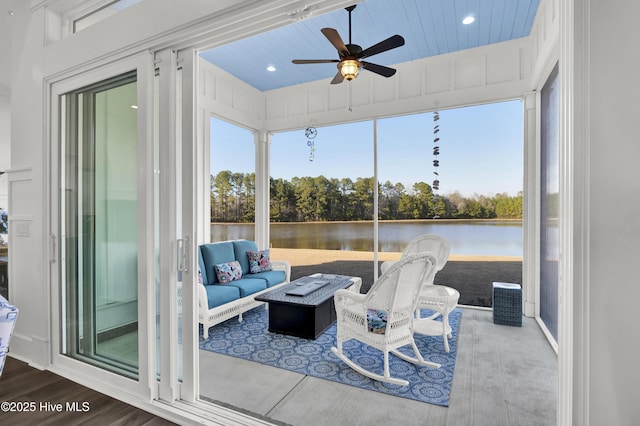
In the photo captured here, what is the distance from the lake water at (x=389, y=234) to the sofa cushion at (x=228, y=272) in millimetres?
1119

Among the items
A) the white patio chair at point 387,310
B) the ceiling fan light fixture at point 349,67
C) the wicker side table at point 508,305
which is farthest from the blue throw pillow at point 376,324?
the ceiling fan light fixture at point 349,67

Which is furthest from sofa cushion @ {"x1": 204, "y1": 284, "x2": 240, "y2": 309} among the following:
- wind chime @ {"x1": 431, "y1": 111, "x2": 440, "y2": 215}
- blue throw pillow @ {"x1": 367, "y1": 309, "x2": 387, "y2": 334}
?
wind chime @ {"x1": 431, "y1": 111, "x2": 440, "y2": 215}

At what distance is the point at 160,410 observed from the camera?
2.05 m

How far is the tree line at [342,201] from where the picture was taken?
479cm

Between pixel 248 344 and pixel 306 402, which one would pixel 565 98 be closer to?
pixel 306 402

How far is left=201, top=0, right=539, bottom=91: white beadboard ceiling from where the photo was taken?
11.7 feet

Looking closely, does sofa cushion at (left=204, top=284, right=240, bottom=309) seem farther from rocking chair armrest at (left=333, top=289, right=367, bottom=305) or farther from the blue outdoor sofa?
rocking chair armrest at (left=333, top=289, right=367, bottom=305)

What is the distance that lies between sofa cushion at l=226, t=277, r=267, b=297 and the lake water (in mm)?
1361

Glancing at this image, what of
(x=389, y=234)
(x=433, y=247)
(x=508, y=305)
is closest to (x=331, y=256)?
(x=389, y=234)

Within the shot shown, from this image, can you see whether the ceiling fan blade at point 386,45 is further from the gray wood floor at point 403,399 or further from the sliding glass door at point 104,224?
the gray wood floor at point 403,399

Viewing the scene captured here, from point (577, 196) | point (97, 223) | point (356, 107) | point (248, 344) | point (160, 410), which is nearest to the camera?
point (577, 196)

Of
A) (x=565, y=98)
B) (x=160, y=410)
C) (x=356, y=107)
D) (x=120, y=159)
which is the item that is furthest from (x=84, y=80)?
(x=356, y=107)

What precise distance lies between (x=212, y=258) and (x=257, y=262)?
0.77 m

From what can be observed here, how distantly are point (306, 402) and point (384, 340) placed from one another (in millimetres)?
754
